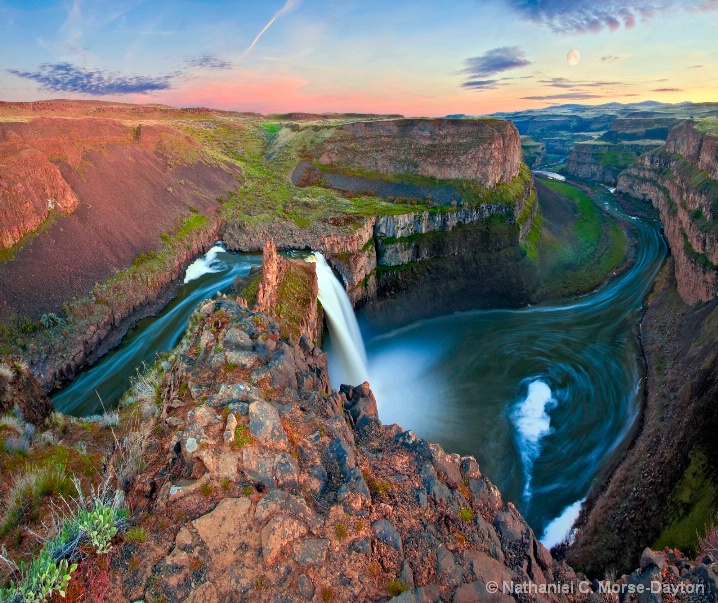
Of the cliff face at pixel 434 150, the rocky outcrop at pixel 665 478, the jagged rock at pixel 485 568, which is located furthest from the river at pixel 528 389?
the cliff face at pixel 434 150

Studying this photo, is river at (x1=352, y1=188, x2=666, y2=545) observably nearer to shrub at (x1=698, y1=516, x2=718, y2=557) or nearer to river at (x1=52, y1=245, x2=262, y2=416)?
shrub at (x1=698, y1=516, x2=718, y2=557)

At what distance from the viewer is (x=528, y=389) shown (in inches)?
1508

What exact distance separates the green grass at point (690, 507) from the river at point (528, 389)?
5280 millimetres

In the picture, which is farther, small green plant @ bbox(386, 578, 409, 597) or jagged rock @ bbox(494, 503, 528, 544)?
jagged rock @ bbox(494, 503, 528, 544)

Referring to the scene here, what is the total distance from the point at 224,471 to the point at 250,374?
4.51 meters

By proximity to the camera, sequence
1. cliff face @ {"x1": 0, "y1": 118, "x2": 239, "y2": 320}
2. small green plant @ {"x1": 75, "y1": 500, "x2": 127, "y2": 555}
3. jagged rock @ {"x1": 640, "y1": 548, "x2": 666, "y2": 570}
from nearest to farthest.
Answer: small green plant @ {"x1": 75, "y1": 500, "x2": 127, "y2": 555} < jagged rock @ {"x1": 640, "y1": 548, "x2": 666, "y2": 570} < cliff face @ {"x1": 0, "y1": 118, "x2": 239, "y2": 320}

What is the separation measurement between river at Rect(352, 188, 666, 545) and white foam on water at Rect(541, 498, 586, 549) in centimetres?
7

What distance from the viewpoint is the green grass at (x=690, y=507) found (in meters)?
21.5

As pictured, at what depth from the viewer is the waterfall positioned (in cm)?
3816

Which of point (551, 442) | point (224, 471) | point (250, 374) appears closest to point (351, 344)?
point (551, 442)

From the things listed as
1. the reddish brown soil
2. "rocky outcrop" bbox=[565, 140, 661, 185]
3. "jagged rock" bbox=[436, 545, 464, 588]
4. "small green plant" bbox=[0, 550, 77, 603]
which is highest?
"rocky outcrop" bbox=[565, 140, 661, 185]

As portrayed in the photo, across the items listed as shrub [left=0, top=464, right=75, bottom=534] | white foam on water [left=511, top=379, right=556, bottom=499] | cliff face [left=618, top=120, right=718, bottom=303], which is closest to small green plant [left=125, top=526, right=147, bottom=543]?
shrub [left=0, top=464, right=75, bottom=534]

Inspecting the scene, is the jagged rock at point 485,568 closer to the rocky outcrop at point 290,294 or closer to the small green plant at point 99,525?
the small green plant at point 99,525

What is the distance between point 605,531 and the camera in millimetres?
24078
